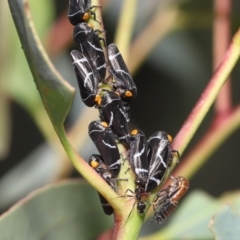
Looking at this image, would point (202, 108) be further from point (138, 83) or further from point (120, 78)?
point (138, 83)

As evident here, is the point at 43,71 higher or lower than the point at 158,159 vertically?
higher

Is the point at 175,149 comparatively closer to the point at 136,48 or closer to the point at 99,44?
the point at 99,44

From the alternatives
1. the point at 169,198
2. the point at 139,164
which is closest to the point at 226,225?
the point at 169,198

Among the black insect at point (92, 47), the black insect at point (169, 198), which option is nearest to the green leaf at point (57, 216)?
the black insect at point (169, 198)

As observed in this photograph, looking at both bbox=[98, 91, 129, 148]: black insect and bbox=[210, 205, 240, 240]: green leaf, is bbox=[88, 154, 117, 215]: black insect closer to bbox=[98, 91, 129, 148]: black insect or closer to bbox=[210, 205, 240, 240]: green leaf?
bbox=[98, 91, 129, 148]: black insect

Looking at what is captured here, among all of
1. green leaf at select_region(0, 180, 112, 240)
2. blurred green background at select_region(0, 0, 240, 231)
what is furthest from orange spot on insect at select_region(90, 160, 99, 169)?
blurred green background at select_region(0, 0, 240, 231)

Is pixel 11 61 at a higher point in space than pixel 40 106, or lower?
higher

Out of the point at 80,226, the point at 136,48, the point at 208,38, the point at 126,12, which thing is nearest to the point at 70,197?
the point at 80,226
